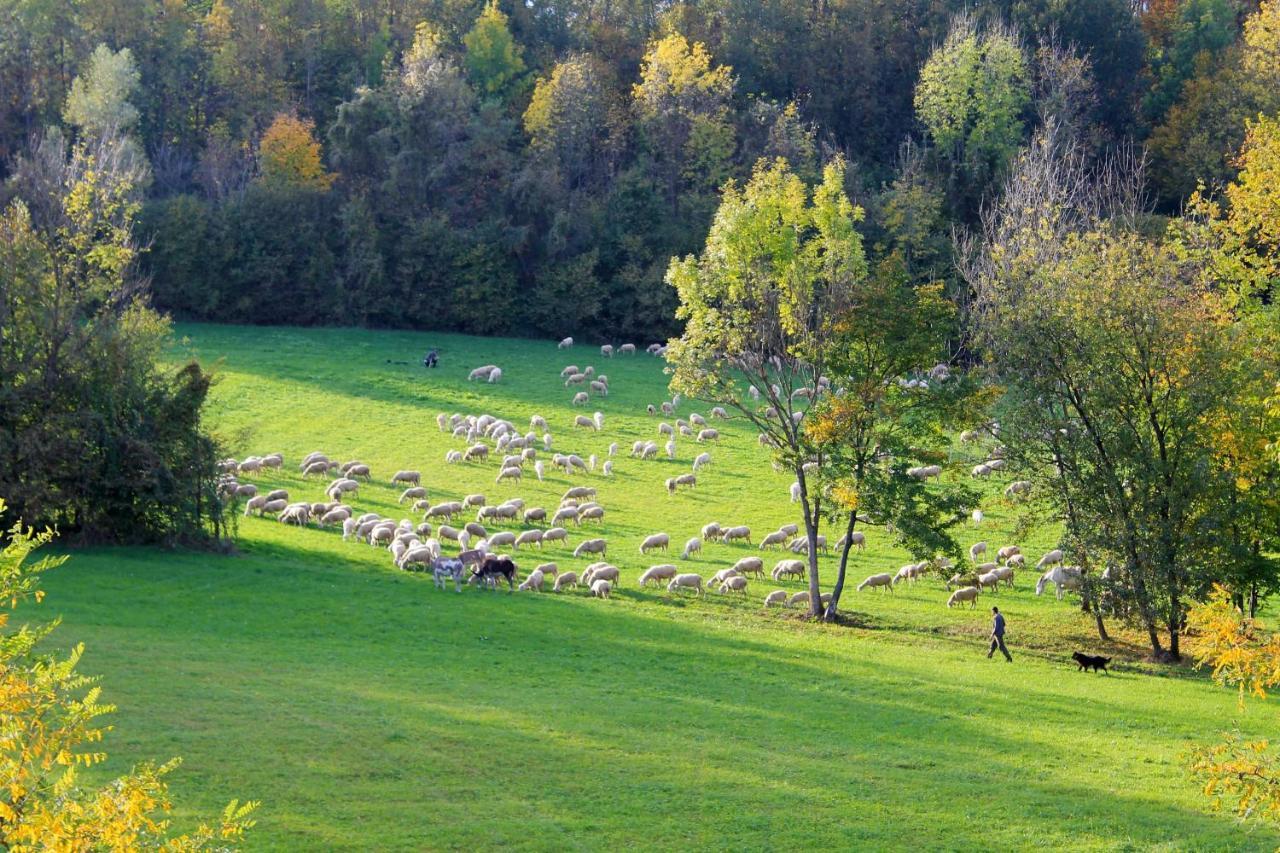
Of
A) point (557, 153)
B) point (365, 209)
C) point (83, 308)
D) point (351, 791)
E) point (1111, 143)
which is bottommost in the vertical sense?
point (351, 791)

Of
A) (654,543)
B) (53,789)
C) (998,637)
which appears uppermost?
(654,543)

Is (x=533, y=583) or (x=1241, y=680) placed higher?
(x=1241, y=680)

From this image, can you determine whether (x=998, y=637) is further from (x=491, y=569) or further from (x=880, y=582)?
A: (x=491, y=569)

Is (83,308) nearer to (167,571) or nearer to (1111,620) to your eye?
(167,571)

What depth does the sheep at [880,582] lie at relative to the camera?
37.7 m

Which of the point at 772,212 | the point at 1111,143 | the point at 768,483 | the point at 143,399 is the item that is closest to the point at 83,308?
the point at 143,399

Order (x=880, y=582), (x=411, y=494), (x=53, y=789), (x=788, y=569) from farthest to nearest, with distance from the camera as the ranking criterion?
(x=411, y=494) < (x=880, y=582) < (x=788, y=569) < (x=53, y=789)

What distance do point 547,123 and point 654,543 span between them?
173 ft

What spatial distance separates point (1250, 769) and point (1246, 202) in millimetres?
24989

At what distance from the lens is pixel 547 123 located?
3413 inches

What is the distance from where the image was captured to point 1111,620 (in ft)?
117

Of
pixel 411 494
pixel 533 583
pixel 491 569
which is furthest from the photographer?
pixel 411 494

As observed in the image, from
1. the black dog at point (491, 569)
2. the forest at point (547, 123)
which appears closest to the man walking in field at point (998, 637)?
the black dog at point (491, 569)

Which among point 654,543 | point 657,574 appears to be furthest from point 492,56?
point 657,574
